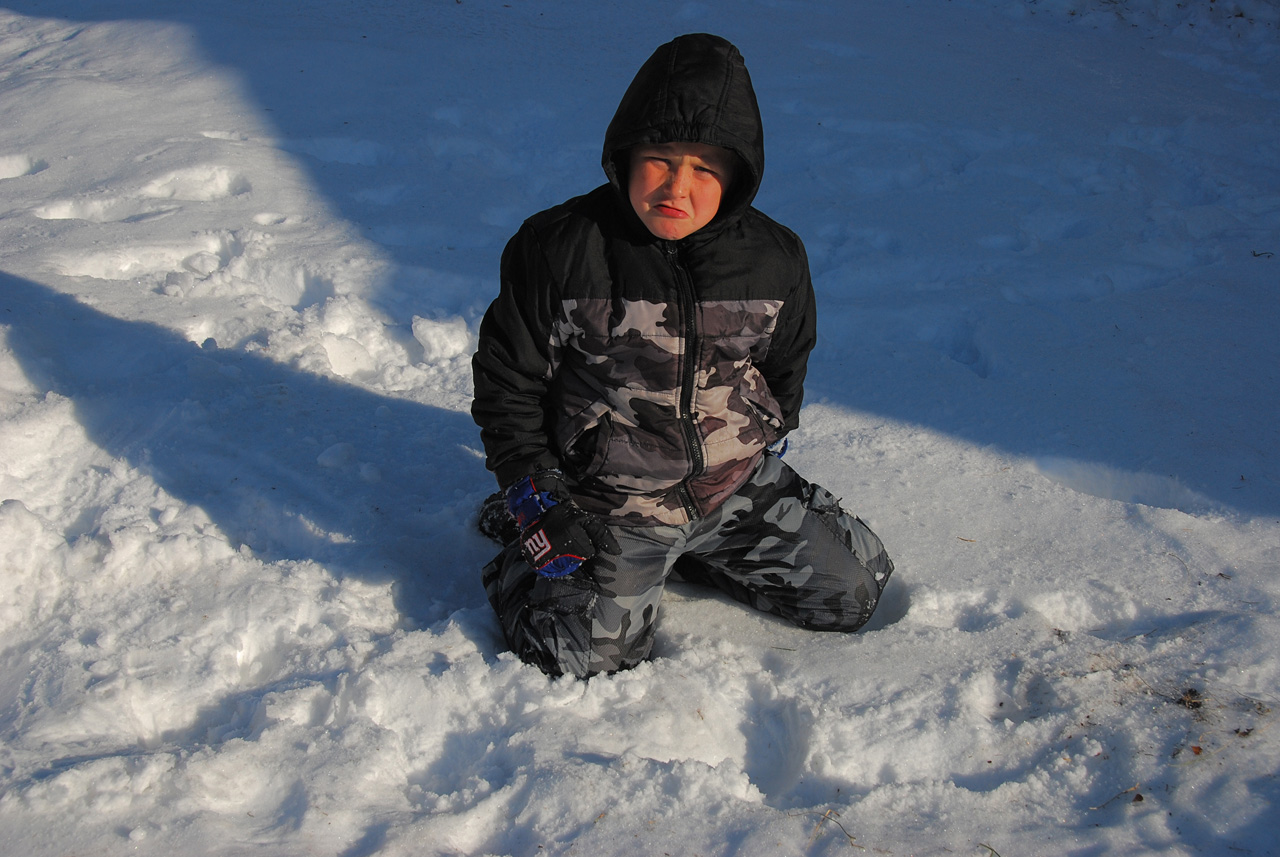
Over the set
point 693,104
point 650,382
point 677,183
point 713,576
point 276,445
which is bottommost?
point 713,576

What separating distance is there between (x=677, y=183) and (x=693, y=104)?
0.14 meters

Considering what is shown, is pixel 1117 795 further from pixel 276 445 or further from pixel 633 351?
pixel 276 445

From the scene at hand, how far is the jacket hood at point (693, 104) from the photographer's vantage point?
4.97 ft

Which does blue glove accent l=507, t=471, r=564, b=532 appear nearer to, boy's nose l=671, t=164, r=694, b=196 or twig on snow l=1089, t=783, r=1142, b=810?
boy's nose l=671, t=164, r=694, b=196

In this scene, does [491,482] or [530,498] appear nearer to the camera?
[530,498]

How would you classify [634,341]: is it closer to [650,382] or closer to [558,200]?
[650,382]

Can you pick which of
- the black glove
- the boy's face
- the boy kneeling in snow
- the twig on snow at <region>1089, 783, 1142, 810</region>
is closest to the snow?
the twig on snow at <region>1089, 783, 1142, 810</region>

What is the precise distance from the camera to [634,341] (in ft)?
5.68

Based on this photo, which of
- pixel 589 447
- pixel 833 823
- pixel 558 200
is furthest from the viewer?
pixel 558 200

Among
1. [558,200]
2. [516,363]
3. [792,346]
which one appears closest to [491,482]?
[516,363]

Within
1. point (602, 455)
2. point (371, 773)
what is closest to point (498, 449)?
point (602, 455)

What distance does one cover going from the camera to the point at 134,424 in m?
2.29

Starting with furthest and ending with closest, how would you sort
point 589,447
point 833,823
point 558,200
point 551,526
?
point 558,200 < point 589,447 < point 551,526 < point 833,823

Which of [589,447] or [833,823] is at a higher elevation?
[589,447]
